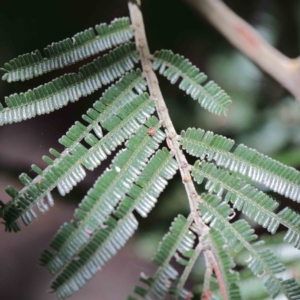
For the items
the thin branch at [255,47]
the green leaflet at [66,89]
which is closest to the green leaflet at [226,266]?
the green leaflet at [66,89]

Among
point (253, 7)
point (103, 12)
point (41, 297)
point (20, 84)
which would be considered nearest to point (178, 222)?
point (20, 84)

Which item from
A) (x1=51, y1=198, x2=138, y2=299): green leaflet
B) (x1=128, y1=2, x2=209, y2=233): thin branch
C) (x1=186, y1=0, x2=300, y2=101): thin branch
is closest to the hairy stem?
(x1=128, y1=2, x2=209, y2=233): thin branch

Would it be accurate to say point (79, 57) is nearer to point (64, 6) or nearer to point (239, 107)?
point (64, 6)

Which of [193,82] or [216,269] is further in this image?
[193,82]

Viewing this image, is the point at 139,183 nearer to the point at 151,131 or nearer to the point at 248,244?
the point at 151,131

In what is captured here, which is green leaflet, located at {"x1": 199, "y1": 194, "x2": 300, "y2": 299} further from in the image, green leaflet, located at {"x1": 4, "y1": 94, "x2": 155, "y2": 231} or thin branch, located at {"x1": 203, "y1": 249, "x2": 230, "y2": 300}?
green leaflet, located at {"x1": 4, "y1": 94, "x2": 155, "y2": 231}

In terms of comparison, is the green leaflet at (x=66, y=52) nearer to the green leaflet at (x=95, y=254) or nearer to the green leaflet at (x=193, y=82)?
the green leaflet at (x=193, y=82)

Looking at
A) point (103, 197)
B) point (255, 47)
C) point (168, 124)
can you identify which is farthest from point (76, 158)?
point (255, 47)
